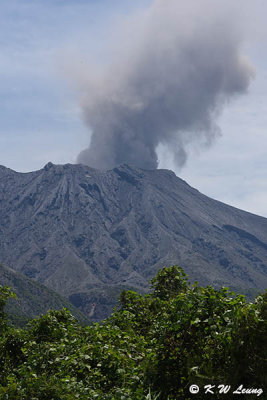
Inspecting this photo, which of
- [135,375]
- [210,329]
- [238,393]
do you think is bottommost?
[135,375]

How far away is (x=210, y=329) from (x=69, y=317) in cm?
1545

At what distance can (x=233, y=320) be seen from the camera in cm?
817

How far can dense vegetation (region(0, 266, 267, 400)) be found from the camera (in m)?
7.54

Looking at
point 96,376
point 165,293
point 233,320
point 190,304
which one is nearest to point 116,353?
point 96,376

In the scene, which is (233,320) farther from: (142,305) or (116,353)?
(142,305)

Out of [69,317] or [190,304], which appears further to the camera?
[69,317]

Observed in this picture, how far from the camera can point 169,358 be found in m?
9.55

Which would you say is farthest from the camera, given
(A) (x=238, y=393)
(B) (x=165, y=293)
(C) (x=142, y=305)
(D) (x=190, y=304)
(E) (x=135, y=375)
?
(B) (x=165, y=293)

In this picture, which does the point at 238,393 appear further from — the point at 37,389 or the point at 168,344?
the point at 37,389

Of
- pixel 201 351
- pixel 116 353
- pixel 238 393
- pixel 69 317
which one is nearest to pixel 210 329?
pixel 201 351

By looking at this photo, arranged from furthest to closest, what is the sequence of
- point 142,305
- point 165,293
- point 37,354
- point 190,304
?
point 165,293 → point 142,305 → point 37,354 → point 190,304

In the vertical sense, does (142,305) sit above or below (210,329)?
below

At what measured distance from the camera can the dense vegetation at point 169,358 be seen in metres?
7.54

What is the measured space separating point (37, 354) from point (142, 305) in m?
11.9
